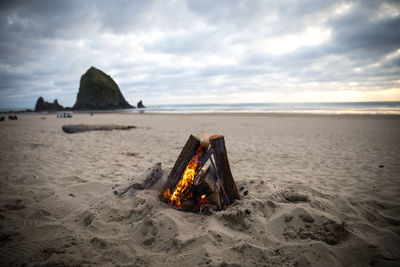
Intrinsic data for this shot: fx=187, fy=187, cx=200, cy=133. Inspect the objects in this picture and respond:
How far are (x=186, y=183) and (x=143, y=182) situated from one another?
1055 millimetres

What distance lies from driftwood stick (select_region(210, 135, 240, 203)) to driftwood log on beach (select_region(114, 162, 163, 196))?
152cm

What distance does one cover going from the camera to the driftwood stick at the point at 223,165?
114 inches

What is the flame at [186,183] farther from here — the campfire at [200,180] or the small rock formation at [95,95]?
the small rock formation at [95,95]

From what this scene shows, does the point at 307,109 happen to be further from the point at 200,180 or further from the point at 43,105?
the point at 43,105

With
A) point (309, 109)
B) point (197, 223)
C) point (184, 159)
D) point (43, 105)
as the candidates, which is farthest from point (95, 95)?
point (197, 223)

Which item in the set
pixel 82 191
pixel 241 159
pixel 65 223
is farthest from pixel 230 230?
pixel 241 159

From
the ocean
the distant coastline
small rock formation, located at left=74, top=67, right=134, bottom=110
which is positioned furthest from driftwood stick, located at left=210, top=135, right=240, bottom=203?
small rock formation, located at left=74, top=67, right=134, bottom=110

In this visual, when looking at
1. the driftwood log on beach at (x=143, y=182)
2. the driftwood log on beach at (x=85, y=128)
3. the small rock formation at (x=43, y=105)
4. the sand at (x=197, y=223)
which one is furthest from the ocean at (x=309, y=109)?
the driftwood log on beach at (x=143, y=182)

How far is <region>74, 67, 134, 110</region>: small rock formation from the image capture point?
70.2 meters

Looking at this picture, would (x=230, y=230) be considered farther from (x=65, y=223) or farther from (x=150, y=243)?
(x=65, y=223)

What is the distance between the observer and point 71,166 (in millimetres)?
5113

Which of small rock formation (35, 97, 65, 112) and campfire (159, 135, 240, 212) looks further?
small rock formation (35, 97, 65, 112)

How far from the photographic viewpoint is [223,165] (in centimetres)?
296

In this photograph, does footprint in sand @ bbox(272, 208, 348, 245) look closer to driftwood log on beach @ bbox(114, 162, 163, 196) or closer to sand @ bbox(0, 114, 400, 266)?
sand @ bbox(0, 114, 400, 266)
